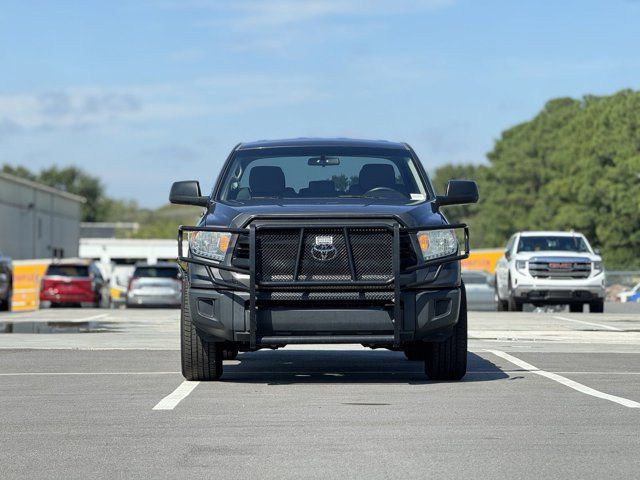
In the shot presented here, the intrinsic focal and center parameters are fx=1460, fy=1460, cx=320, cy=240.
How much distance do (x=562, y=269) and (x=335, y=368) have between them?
16.6 m

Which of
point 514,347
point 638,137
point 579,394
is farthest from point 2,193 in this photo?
point 579,394

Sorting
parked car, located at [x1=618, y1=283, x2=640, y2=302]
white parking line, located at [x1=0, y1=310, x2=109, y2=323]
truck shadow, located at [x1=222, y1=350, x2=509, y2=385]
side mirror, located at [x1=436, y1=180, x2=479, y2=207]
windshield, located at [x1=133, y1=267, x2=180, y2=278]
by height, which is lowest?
parked car, located at [x1=618, y1=283, x2=640, y2=302]

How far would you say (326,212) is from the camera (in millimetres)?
11539

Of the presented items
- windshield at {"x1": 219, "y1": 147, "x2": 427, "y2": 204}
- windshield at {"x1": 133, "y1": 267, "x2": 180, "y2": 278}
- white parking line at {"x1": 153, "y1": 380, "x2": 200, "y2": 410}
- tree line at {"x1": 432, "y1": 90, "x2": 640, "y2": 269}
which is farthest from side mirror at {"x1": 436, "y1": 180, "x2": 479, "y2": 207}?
tree line at {"x1": 432, "y1": 90, "x2": 640, "y2": 269}

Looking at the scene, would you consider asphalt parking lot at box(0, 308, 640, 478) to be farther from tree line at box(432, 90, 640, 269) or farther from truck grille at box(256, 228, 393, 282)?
tree line at box(432, 90, 640, 269)

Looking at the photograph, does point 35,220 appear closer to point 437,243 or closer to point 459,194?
point 459,194

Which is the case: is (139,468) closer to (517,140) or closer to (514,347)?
(514,347)

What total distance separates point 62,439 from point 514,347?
9.22m

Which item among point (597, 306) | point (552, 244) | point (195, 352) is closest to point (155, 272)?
point (552, 244)

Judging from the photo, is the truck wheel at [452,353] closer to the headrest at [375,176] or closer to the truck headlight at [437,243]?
the truck headlight at [437,243]

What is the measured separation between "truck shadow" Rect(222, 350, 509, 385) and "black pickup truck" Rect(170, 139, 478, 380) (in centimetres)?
54

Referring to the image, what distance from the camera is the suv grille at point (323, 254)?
37.5 ft

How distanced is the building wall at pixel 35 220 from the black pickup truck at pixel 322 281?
76091 millimetres

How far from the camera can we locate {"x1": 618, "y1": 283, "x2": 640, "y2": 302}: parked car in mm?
55031
